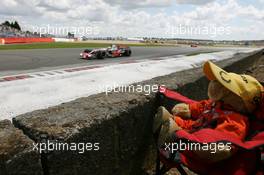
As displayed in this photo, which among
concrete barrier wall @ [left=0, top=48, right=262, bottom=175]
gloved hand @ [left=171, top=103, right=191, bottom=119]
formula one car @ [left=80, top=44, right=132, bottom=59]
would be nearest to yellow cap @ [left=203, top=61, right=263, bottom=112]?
gloved hand @ [left=171, top=103, right=191, bottom=119]

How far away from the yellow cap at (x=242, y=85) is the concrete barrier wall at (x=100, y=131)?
66 centimetres

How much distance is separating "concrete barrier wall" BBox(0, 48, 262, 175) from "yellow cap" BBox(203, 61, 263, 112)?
66cm

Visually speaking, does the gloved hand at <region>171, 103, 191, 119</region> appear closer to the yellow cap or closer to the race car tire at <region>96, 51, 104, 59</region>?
the yellow cap

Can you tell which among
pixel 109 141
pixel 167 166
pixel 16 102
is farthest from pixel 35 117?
pixel 16 102

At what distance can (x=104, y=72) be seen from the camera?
10.1m

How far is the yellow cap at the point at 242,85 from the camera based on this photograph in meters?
3.02

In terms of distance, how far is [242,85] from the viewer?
→ 3064 millimetres

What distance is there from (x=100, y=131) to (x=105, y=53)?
21.7m

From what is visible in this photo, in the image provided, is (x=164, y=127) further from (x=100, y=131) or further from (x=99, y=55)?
(x=99, y=55)

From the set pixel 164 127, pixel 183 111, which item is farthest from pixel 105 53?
pixel 164 127

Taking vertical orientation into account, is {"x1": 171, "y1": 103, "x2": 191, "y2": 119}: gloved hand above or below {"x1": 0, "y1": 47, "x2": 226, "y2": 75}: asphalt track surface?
above

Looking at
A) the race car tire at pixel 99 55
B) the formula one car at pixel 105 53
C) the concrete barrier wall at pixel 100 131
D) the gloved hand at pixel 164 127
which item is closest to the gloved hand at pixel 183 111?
the concrete barrier wall at pixel 100 131

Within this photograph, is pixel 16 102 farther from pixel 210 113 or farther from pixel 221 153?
pixel 221 153

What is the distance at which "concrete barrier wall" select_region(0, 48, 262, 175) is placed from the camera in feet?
7.09
